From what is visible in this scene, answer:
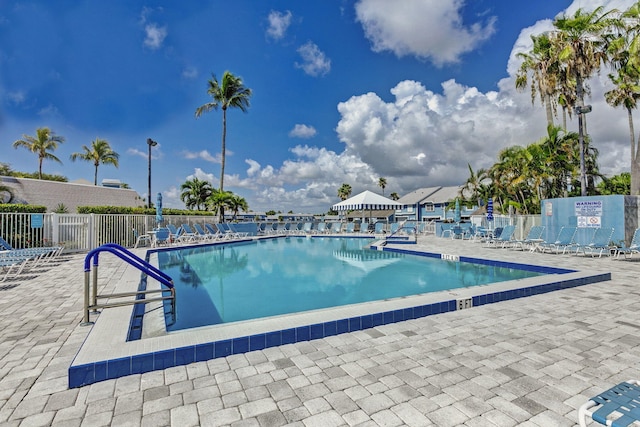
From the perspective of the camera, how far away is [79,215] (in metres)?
11.2

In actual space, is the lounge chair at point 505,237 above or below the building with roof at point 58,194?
below

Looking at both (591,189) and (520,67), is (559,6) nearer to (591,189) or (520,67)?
(520,67)

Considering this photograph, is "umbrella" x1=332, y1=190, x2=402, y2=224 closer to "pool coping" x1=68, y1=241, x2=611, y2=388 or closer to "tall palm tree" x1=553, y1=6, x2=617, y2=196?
"tall palm tree" x1=553, y1=6, x2=617, y2=196

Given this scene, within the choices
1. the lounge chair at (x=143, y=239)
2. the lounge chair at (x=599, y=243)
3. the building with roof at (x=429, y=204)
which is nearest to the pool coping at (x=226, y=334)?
the lounge chair at (x=599, y=243)

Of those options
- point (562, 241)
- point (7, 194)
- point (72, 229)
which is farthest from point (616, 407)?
point (7, 194)

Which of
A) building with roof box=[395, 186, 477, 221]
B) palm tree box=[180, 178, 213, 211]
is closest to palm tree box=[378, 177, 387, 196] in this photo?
building with roof box=[395, 186, 477, 221]

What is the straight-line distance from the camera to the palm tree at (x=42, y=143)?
90.3 ft

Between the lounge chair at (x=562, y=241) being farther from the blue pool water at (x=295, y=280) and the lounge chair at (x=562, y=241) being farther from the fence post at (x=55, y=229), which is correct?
the fence post at (x=55, y=229)

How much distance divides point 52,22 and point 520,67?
24095 mm

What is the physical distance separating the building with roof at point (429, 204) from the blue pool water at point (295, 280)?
107ft

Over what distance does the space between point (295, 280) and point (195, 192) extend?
27.4m

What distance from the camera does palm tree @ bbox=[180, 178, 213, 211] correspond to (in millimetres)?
31750

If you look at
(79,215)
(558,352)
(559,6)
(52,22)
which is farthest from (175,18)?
(559,6)

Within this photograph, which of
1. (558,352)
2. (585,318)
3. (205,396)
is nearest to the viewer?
(205,396)
